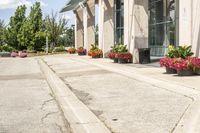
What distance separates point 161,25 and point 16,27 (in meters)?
51.0

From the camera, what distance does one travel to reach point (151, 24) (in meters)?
37.8

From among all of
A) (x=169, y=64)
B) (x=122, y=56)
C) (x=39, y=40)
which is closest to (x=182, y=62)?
(x=169, y=64)

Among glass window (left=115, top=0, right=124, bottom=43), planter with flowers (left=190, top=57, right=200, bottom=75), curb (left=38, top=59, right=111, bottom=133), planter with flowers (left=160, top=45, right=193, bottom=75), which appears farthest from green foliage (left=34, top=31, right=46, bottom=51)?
curb (left=38, top=59, right=111, bottom=133)

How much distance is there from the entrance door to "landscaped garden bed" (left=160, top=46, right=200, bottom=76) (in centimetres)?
1253

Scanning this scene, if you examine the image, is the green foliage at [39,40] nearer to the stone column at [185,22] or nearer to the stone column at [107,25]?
the stone column at [107,25]

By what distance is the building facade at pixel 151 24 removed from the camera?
20359mm

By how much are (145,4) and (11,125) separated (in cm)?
2225

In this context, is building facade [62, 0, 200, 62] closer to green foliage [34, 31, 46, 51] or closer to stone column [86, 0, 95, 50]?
stone column [86, 0, 95, 50]

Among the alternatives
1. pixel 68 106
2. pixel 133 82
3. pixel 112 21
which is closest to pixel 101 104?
pixel 68 106

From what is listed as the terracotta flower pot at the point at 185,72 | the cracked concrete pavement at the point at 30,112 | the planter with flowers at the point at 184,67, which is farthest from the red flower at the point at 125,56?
the cracked concrete pavement at the point at 30,112

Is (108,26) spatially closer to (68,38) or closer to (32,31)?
(32,31)

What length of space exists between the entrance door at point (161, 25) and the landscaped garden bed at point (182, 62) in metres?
12.5

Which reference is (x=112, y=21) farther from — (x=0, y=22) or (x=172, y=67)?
(x=0, y=22)

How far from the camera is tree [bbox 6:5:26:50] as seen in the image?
81312 millimetres
